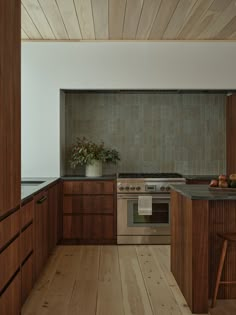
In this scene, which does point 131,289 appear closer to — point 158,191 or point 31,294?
point 31,294

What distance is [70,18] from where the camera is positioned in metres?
4.25

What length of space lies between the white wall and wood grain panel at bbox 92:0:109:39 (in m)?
0.30

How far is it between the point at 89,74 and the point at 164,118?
133 cm

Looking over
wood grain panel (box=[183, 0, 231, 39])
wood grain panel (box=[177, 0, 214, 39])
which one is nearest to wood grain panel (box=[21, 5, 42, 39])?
wood grain panel (box=[177, 0, 214, 39])

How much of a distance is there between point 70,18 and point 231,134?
2.83m

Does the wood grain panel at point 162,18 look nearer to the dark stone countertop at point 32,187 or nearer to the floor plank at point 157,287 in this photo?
the dark stone countertop at point 32,187

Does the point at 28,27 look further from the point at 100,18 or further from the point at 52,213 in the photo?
the point at 52,213

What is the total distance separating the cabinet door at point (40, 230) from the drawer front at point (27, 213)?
22 cm

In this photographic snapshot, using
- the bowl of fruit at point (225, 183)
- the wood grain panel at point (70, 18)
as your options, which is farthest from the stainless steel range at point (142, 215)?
the wood grain panel at point (70, 18)

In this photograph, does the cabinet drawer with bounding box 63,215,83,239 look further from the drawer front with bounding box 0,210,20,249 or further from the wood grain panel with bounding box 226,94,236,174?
the drawer front with bounding box 0,210,20,249

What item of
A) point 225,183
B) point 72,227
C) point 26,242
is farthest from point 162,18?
point 72,227

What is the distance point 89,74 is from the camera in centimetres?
526

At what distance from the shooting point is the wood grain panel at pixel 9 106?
7.53ft

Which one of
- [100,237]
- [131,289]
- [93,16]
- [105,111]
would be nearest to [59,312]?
[131,289]
